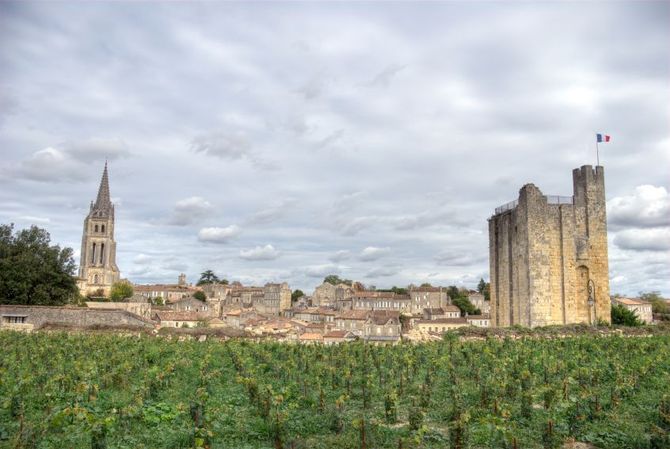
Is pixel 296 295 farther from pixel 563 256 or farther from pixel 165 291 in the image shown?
pixel 563 256

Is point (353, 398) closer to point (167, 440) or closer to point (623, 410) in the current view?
point (167, 440)

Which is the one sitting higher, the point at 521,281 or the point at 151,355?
the point at 521,281

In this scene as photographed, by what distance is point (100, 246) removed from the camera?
448 ft

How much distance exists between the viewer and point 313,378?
46.8 feet

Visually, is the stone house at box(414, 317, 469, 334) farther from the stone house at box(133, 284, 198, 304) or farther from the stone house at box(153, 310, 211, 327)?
the stone house at box(133, 284, 198, 304)

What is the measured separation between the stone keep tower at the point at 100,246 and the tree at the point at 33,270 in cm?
8274

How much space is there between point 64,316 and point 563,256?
3219 cm

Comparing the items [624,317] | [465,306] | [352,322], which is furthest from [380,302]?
[624,317]

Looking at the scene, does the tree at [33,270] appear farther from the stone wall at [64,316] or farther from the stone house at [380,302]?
the stone house at [380,302]

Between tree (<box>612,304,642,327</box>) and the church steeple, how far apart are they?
431ft

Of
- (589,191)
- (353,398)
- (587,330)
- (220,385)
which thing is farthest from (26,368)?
(589,191)

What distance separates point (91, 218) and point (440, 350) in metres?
136

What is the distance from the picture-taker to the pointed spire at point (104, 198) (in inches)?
5502

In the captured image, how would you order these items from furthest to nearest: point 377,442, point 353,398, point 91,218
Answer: point 91,218 → point 353,398 → point 377,442
